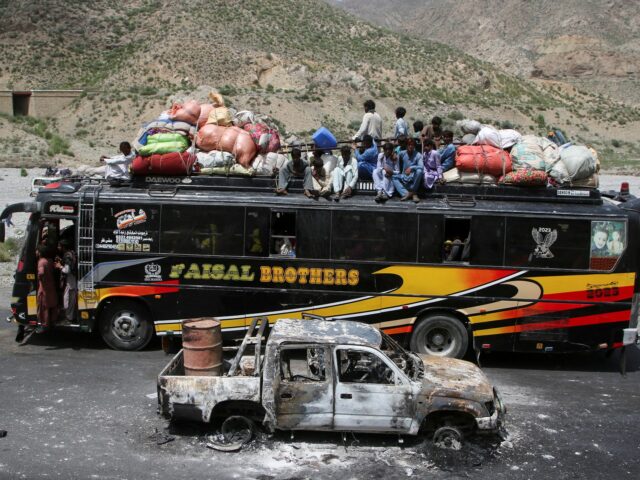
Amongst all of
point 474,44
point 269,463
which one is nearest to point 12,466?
point 269,463

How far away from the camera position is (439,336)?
39.0ft

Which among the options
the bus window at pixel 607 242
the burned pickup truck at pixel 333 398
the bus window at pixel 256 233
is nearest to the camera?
the burned pickup truck at pixel 333 398

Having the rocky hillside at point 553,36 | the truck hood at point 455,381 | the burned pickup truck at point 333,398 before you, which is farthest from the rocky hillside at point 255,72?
the truck hood at point 455,381

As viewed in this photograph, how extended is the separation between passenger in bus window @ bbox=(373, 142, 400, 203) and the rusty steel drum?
3.98m

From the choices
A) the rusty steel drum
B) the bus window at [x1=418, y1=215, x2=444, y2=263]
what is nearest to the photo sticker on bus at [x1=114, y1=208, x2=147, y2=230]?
the rusty steel drum

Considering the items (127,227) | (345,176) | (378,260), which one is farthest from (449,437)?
(127,227)

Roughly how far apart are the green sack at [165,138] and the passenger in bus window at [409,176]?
3.71 metres

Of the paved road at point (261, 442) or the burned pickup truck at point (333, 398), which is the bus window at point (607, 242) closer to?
the paved road at point (261, 442)

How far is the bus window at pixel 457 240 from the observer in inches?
457

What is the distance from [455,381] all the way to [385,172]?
427cm

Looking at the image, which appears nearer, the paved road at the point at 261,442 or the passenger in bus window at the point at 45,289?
the paved road at the point at 261,442

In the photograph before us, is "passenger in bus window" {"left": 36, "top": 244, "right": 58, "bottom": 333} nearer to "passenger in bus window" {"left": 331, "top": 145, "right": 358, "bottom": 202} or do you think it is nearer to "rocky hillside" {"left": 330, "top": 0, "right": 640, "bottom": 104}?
"passenger in bus window" {"left": 331, "top": 145, "right": 358, "bottom": 202}

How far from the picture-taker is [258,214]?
11.7 metres

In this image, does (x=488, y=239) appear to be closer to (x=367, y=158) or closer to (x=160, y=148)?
(x=367, y=158)
